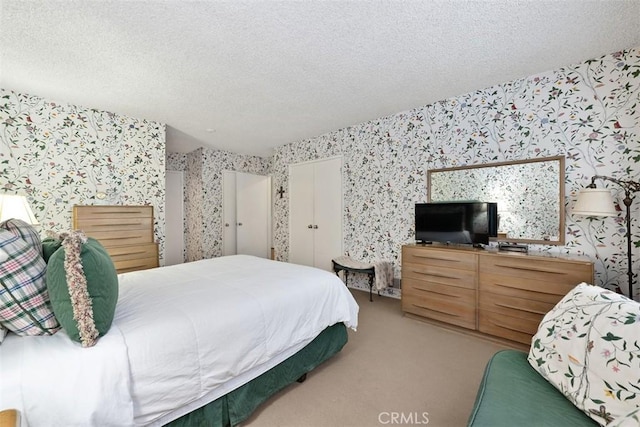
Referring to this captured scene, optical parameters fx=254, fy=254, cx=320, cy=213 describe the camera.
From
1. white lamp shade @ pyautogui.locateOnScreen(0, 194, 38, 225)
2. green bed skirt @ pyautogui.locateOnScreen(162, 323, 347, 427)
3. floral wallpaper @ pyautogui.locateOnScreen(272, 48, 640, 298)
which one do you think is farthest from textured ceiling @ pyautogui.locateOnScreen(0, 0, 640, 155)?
green bed skirt @ pyautogui.locateOnScreen(162, 323, 347, 427)

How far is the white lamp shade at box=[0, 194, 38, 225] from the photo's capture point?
5.81 feet

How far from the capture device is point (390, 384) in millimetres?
1824

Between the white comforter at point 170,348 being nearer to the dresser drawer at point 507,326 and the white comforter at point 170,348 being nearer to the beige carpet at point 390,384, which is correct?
the beige carpet at point 390,384

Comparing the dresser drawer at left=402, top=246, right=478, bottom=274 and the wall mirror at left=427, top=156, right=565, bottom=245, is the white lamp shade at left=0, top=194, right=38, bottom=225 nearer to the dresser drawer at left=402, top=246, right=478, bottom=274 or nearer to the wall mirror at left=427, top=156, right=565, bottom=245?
the dresser drawer at left=402, top=246, right=478, bottom=274

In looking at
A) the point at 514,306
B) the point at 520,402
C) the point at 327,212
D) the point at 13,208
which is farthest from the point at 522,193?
the point at 13,208

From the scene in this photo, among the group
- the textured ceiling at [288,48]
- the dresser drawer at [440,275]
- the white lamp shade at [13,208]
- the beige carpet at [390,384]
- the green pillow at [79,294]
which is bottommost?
the beige carpet at [390,384]

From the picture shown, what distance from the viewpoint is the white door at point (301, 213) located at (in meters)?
4.64

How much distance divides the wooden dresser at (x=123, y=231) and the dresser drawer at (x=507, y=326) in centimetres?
395

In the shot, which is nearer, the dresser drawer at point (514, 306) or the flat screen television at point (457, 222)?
the dresser drawer at point (514, 306)

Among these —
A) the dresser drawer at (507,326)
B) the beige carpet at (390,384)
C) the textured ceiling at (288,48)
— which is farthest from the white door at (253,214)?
the dresser drawer at (507,326)

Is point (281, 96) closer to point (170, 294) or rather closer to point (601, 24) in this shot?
point (170, 294)

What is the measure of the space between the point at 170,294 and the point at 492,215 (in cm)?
296

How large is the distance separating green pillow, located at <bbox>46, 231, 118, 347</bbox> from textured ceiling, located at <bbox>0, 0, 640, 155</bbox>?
1547 mm

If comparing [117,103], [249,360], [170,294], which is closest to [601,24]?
[249,360]
